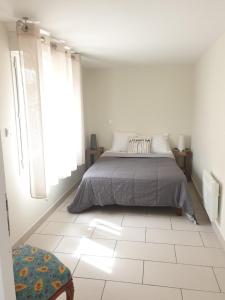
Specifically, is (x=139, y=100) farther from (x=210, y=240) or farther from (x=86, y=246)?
(x=86, y=246)

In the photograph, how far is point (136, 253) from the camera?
2.49 metres

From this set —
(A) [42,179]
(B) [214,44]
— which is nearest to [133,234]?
(A) [42,179]

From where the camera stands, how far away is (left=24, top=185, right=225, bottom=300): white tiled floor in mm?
2006

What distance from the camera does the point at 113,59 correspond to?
399cm

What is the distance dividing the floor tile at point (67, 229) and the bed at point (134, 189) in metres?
0.33

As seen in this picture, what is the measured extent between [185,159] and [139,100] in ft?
4.61

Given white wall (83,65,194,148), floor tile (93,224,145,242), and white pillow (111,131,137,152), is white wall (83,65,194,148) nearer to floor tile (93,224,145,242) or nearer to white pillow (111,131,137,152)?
white pillow (111,131,137,152)

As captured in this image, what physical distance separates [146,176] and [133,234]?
78 cm

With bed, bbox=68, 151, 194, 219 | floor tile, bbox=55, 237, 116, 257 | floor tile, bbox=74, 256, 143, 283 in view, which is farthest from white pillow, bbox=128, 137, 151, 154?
floor tile, bbox=74, 256, 143, 283

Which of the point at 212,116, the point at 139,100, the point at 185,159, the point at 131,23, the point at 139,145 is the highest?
the point at 131,23

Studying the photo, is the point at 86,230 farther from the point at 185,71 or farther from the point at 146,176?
the point at 185,71

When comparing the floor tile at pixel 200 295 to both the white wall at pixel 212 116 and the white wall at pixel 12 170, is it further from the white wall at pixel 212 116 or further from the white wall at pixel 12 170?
the white wall at pixel 12 170

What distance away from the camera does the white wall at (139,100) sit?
4.75 m

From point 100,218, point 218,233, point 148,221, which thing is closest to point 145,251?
point 148,221
